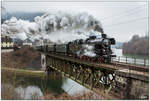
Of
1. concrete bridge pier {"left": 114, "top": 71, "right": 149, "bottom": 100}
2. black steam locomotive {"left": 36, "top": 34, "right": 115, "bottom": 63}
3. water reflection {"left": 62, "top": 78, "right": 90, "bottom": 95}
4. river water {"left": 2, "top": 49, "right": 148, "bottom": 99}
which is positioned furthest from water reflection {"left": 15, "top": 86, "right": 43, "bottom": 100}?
black steam locomotive {"left": 36, "top": 34, "right": 115, "bottom": 63}

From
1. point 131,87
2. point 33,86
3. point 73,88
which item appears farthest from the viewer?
point 33,86

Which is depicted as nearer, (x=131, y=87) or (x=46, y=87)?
(x=131, y=87)

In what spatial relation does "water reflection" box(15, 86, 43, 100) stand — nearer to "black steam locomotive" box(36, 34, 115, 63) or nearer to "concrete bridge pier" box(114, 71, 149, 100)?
"concrete bridge pier" box(114, 71, 149, 100)

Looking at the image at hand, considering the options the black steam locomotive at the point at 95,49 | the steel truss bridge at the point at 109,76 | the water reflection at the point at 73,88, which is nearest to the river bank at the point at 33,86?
the water reflection at the point at 73,88

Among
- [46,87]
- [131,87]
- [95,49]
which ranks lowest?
[46,87]

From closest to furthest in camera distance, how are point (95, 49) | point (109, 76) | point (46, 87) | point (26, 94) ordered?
1. point (109, 76)
2. point (26, 94)
3. point (95, 49)
4. point (46, 87)

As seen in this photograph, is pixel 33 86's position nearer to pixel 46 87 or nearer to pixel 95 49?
pixel 46 87

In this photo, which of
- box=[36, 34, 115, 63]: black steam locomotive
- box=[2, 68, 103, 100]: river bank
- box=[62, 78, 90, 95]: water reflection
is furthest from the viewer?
box=[62, 78, 90, 95]: water reflection

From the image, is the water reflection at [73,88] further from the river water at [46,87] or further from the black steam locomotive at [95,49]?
the black steam locomotive at [95,49]

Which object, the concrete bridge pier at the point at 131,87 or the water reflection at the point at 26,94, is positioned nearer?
the concrete bridge pier at the point at 131,87

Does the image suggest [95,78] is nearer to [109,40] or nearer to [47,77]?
[109,40]

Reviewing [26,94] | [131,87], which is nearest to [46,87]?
[26,94]

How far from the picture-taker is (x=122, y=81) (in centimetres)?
943

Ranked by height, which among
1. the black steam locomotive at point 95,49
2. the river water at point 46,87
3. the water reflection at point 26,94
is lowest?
the river water at point 46,87
